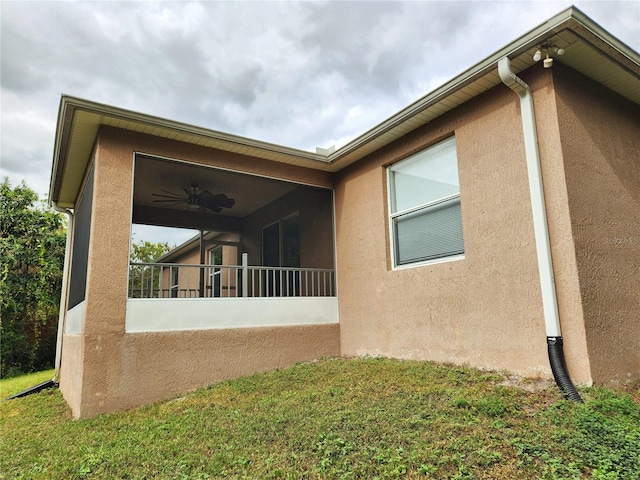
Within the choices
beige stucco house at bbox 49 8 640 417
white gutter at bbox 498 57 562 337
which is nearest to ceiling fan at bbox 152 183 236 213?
beige stucco house at bbox 49 8 640 417

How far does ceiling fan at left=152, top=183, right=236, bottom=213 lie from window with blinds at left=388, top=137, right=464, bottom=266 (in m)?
4.26

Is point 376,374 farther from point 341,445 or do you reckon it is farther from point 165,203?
point 165,203

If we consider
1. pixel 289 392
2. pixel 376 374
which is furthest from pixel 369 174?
pixel 289 392

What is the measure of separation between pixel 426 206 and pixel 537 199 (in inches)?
64.1

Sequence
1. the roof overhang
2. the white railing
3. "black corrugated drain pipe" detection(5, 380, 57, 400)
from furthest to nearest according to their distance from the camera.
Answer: "black corrugated drain pipe" detection(5, 380, 57, 400) → the white railing → the roof overhang

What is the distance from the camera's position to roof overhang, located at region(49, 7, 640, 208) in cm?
401

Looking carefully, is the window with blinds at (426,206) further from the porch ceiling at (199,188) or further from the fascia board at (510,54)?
the porch ceiling at (199,188)

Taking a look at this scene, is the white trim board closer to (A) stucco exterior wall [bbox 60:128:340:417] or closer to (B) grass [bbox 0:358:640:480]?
(A) stucco exterior wall [bbox 60:128:340:417]

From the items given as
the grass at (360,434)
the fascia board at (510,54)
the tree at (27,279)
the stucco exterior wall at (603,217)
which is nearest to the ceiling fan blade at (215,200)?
the fascia board at (510,54)

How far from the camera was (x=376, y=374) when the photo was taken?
16.4 feet

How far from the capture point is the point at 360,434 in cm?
328

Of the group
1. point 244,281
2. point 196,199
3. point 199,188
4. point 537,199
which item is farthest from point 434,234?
point 196,199

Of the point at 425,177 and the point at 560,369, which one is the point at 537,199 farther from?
the point at 425,177

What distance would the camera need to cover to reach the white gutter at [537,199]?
402 centimetres
